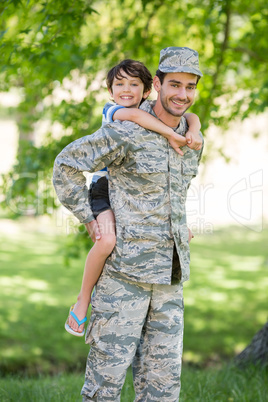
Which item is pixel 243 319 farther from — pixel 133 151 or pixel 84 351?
pixel 133 151

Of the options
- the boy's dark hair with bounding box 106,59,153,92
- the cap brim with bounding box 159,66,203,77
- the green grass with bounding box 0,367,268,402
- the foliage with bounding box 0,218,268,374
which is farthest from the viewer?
the foliage with bounding box 0,218,268,374

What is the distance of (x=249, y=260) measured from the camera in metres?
10.9

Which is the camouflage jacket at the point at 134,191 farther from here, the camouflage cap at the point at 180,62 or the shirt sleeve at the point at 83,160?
the camouflage cap at the point at 180,62

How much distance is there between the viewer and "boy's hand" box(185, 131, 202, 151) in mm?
2648

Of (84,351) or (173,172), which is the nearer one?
(173,172)

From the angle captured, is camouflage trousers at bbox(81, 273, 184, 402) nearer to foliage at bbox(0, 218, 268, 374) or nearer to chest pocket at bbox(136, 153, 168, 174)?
chest pocket at bbox(136, 153, 168, 174)

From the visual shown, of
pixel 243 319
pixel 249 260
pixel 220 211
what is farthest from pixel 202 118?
pixel 220 211

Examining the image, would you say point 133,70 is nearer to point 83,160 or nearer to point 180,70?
point 180,70

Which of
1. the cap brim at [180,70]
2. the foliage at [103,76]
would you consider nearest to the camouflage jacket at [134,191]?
the cap brim at [180,70]

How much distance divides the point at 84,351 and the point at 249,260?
5432mm

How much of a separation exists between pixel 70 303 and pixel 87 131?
3.35 meters

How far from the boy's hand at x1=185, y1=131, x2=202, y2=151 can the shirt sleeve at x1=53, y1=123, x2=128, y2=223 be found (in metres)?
0.32

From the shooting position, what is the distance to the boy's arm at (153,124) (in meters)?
2.58

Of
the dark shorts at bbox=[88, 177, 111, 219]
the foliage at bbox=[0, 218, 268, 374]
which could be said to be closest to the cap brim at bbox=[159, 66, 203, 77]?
the dark shorts at bbox=[88, 177, 111, 219]
